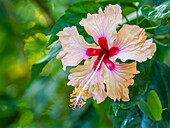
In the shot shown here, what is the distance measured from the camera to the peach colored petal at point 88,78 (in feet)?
2.09

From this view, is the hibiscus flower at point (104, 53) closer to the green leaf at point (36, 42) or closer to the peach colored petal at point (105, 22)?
the peach colored petal at point (105, 22)

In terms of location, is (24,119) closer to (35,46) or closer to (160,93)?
(35,46)

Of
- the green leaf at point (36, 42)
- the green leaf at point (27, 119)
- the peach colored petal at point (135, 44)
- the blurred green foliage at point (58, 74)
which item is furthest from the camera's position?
the green leaf at point (27, 119)

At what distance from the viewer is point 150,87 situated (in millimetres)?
810

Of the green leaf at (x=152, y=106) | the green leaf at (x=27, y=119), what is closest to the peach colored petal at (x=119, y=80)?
the green leaf at (x=152, y=106)

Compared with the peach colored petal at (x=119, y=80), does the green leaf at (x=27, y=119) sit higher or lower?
lower

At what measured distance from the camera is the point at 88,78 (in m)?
0.65

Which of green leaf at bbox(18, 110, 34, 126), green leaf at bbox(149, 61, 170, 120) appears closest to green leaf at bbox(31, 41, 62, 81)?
green leaf at bbox(149, 61, 170, 120)

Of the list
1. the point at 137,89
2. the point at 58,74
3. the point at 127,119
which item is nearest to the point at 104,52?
the point at 137,89

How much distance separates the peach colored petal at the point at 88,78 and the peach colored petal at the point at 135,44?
0.28 feet

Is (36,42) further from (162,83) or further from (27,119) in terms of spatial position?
(27,119)

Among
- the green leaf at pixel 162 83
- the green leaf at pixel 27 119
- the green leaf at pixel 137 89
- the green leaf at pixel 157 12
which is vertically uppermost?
the green leaf at pixel 157 12

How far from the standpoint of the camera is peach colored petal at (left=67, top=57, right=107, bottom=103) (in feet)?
2.09

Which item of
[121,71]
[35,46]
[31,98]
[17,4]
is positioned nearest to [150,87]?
[121,71]
